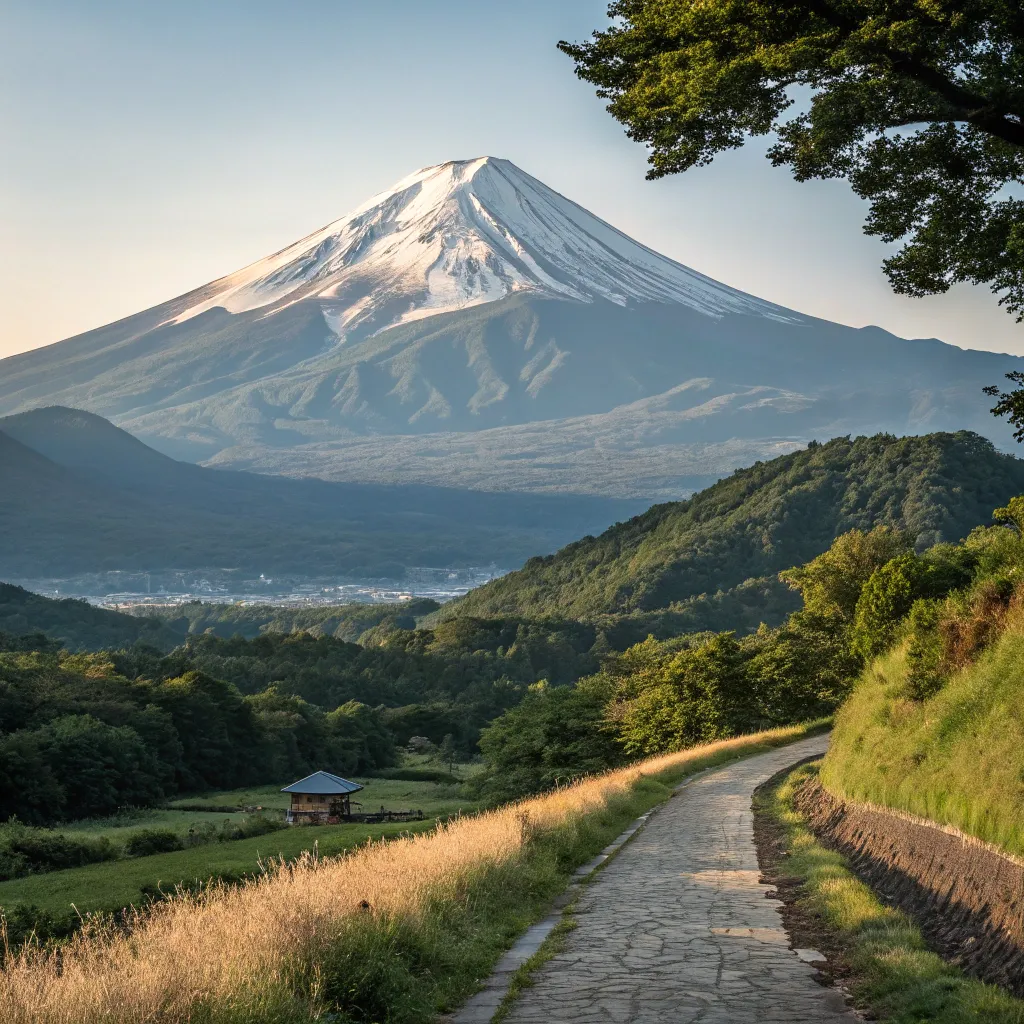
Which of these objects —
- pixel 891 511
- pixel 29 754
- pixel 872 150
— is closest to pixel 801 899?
pixel 872 150

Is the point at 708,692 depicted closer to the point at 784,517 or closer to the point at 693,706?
the point at 693,706

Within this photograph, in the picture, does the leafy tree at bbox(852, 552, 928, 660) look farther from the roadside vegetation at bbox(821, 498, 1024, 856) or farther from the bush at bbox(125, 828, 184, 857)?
the bush at bbox(125, 828, 184, 857)

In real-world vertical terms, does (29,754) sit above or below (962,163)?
below

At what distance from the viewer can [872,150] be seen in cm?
952

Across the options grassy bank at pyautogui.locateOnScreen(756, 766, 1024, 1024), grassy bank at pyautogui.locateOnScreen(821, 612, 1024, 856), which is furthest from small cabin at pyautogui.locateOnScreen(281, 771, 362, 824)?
grassy bank at pyautogui.locateOnScreen(756, 766, 1024, 1024)

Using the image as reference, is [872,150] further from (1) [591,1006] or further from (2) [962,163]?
(1) [591,1006]

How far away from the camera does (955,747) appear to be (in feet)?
27.8

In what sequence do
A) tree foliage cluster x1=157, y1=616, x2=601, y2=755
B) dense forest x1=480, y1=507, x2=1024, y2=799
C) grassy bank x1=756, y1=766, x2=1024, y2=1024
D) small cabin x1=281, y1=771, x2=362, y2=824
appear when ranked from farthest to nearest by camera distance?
tree foliage cluster x1=157, y1=616, x2=601, y2=755
small cabin x1=281, y1=771, x2=362, y2=824
dense forest x1=480, y1=507, x2=1024, y2=799
grassy bank x1=756, y1=766, x2=1024, y2=1024

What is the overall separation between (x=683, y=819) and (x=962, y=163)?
29.3 feet

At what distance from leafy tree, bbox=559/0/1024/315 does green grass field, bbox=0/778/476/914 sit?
7916 millimetres

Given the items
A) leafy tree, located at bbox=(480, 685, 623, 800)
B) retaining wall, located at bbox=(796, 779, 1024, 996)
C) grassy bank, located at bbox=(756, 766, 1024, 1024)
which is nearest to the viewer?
grassy bank, located at bbox=(756, 766, 1024, 1024)

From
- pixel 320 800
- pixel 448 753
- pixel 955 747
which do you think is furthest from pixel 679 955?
pixel 448 753

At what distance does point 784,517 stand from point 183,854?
263 feet

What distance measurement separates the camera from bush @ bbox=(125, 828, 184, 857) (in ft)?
100
